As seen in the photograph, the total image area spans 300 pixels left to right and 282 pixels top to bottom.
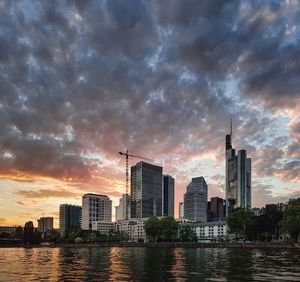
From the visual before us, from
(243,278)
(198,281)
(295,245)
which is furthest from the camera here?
(295,245)

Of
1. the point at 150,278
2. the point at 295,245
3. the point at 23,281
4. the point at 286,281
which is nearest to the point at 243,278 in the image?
the point at 286,281

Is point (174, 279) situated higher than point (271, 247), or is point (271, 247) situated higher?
point (174, 279)

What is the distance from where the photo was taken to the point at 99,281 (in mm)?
50469

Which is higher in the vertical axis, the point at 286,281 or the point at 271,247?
the point at 286,281

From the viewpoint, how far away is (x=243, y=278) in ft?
176

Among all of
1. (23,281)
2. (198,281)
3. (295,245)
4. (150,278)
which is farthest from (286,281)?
(295,245)

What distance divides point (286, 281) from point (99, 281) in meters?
21.3

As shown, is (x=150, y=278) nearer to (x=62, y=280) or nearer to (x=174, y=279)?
(x=174, y=279)

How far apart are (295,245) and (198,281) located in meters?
155

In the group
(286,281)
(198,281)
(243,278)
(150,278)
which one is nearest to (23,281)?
(150,278)

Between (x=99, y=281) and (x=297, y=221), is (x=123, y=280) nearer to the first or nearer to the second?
(x=99, y=281)

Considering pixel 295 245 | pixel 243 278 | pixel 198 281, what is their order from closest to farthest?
pixel 198 281 → pixel 243 278 → pixel 295 245

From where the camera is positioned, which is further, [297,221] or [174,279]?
[297,221]

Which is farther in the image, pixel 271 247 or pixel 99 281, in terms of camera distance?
pixel 271 247
